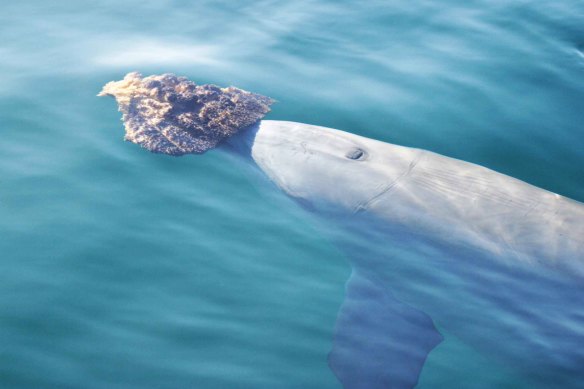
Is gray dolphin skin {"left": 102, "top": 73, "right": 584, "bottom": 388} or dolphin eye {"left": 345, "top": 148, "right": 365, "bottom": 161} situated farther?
dolphin eye {"left": 345, "top": 148, "right": 365, "bottom": 161}

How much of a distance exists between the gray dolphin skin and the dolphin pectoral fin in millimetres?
12

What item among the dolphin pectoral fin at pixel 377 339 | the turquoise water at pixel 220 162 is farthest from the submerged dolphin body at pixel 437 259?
the turquoise water at pixel 220 162

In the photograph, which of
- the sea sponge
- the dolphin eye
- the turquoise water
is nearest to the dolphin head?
the dolphin eye

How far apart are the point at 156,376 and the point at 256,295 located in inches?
52.2

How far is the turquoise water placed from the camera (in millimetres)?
6082

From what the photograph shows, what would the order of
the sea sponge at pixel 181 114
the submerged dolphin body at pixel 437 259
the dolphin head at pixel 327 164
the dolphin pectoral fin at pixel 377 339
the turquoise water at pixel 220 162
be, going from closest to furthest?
the dolphin pectoral fin at pixel 377 339 < the turquoise water at pixel 220 162 < the submerged dolphin body at pixel 437 259 < the dolphin head at pixel 327 164 < the sea sponge at pixel 181 114

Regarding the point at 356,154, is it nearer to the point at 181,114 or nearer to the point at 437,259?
the point at 437,259

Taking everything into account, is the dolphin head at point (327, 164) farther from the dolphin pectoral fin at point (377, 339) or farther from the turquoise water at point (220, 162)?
the dolphin pectoral fin at point (377, 339)

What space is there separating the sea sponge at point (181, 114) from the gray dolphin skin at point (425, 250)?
4 centimetres

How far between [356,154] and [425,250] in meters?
1.39

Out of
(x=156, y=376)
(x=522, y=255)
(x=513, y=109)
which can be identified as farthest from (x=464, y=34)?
(x=156, y=376)

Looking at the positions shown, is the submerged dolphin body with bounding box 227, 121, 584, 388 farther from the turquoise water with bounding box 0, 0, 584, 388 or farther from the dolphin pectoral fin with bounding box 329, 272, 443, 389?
the turquoise water with bounding box 0, 0, 584, 388

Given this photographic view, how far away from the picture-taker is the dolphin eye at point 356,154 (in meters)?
7.54

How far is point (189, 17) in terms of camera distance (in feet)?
38.1
